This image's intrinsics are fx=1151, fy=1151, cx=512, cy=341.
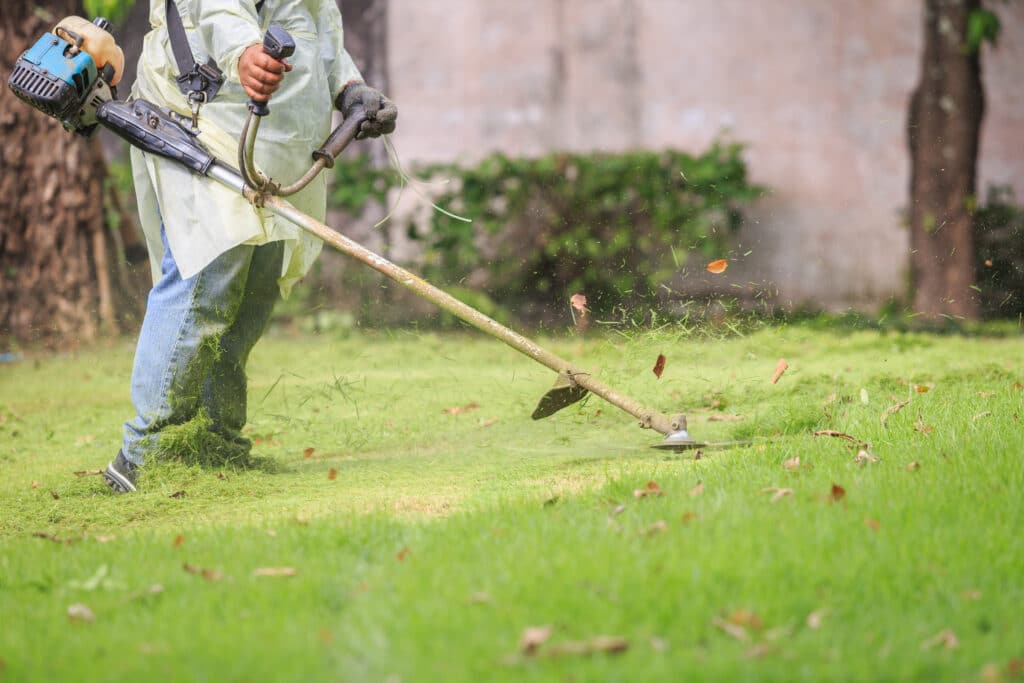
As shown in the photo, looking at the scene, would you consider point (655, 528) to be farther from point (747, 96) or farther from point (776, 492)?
point (747, 96)

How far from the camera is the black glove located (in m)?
4.00

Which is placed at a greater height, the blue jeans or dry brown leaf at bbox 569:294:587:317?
the blue jeans

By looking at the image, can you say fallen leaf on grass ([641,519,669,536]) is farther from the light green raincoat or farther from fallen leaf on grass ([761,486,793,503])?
the light green raincoat

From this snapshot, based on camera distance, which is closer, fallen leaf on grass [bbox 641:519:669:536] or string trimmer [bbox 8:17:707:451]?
fallen leaf on grass [bbox 641:519:669:536]

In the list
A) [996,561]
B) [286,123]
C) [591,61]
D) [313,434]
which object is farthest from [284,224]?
[591,61]

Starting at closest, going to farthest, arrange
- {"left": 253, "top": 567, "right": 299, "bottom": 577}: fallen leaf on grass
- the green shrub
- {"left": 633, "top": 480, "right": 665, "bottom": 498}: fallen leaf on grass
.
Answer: {"left": 253, "top": 567, "right": 299, "bottom": 577}: fallen leaf on grass, {"left": 633, "top": 480, "right": 665, "bottom": 498}: fallen leaf on grass, the green shrub

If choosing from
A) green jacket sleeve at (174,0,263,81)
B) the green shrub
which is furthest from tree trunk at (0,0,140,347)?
green jacket sleeve at (174,0,263,81)

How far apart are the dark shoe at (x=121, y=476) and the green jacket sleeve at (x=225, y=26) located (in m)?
1.33

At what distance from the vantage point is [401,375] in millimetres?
6125

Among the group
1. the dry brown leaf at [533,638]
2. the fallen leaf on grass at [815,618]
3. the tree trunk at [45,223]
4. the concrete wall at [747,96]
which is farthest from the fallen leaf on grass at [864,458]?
the tree trunk at [45,223]

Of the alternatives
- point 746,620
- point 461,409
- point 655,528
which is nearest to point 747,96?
point 461,409

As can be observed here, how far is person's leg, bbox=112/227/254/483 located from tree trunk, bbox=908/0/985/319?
5.60 m

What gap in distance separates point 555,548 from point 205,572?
0.82 meters

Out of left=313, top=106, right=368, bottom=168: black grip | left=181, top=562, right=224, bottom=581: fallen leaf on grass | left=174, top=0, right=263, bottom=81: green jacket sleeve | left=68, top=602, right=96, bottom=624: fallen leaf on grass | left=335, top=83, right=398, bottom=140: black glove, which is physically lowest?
left=68, top=602, right=96, bottom=624: fallen leaf on grass
